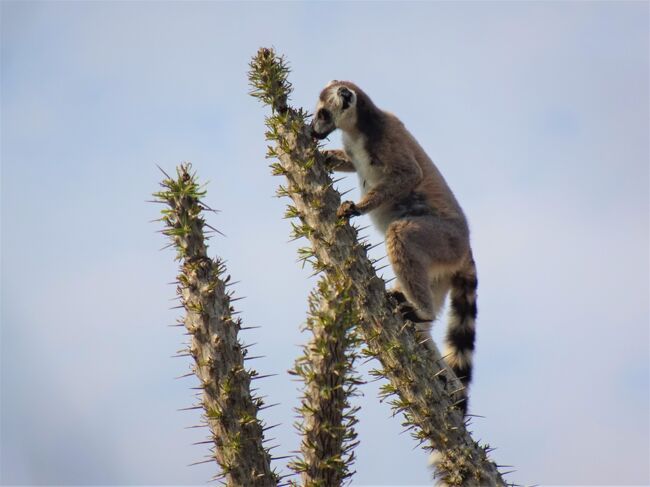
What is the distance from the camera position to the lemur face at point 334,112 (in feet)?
32.8

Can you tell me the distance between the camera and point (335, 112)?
10016 mm

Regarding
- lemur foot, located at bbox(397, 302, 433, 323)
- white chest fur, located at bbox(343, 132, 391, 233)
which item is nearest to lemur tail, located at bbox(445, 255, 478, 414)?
lemur foot, located at bbox(397, 302, 433, 323)

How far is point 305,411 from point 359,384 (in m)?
0.34

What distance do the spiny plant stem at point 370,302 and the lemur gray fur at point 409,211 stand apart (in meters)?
1.82

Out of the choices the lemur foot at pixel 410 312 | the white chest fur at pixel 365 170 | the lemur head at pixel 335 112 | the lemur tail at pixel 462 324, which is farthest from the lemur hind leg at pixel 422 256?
the lemur head at pixel 335 112

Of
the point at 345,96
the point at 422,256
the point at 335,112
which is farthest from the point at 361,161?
the point at 422,256

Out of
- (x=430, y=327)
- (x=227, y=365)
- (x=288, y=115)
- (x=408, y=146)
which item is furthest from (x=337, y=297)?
(x=408, y=146)

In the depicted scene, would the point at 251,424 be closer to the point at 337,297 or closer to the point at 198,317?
the point at 198,317

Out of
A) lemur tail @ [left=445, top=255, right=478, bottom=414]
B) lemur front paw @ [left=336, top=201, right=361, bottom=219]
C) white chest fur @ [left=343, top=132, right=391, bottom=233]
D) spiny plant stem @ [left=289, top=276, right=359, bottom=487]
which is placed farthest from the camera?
white chest fur @ [left=343, top=132, right=391, bottom=233]

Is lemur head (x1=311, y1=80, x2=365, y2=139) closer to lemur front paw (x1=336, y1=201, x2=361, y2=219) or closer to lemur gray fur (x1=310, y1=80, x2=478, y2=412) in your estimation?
lemur gray fur (x1=310, y1=80, x2=478, y2=412)

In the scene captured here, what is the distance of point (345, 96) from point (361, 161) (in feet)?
2.59

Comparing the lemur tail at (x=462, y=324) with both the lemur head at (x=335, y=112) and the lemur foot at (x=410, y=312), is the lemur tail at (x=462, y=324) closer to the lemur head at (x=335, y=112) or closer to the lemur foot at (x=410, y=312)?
the lemur foot at (x=410, y=312)

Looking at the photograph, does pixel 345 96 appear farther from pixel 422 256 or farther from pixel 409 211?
pixel 422 256

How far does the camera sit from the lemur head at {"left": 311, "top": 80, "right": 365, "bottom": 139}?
10000 mm
